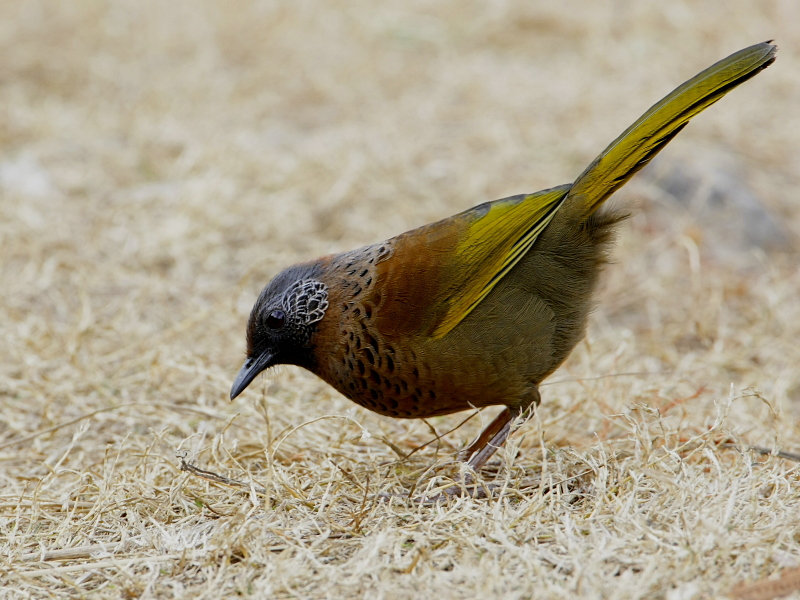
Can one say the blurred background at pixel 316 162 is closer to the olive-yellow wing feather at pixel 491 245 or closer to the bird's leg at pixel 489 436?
the olive-yellow wing feather at pixel 491 245

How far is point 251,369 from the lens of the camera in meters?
3.70

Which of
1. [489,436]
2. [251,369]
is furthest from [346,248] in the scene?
[489,436]

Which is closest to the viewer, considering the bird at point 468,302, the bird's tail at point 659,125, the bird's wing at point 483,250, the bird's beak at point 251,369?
the bird's tail at point 659,125

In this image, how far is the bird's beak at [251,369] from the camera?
366 centimetres

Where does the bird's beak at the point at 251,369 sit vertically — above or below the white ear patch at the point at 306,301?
below

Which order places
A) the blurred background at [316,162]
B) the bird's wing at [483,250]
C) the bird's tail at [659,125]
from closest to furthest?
the bird's tail at [659,125] < the bird's wing at [483,250] < the blurred background at [316,162]

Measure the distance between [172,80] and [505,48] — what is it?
4.07 metres

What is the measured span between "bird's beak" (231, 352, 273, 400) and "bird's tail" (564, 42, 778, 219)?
1.35 meters

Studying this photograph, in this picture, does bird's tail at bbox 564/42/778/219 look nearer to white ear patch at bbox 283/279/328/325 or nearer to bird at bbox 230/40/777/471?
bird at bbox 230/40/777/471

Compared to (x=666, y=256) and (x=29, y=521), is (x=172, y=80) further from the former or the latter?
(x=29, y=521)

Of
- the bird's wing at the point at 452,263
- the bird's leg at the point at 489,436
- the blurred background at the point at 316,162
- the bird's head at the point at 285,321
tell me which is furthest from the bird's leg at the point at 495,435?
the blurred background at the point at 316,162

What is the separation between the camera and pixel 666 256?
658 cm

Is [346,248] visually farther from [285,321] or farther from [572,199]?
[572,199]

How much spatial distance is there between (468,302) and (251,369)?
3.01 ft
